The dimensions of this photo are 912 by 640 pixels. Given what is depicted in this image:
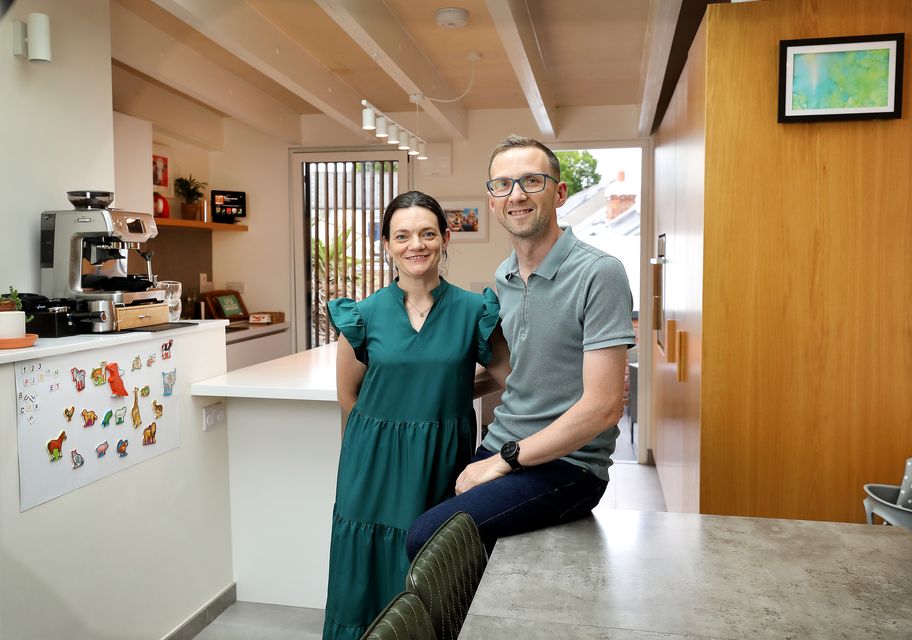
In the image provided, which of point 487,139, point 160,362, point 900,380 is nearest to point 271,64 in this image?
point 160,362

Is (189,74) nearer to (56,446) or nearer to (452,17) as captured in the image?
(452,17)

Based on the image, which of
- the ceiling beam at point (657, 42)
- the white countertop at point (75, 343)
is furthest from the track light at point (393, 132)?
the white countertop at point (75, 343)

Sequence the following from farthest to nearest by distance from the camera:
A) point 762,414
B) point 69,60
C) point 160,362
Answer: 1. point 69,60
2. point 160,362
3. point 762,414

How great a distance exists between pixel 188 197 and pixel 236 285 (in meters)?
0.90

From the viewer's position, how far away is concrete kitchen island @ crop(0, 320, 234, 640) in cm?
212

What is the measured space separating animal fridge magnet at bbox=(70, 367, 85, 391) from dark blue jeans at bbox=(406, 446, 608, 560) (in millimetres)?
1220

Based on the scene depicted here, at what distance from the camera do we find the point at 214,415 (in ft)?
10.00

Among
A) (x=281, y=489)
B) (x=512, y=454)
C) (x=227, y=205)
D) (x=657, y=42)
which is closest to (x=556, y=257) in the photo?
(x=512, y=454)

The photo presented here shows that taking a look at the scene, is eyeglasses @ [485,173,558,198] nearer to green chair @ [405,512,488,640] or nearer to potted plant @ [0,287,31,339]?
green chair @ [405,512,488,640]

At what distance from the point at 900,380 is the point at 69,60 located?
3.15 meters

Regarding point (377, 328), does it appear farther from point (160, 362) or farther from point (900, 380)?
point (900, 380)

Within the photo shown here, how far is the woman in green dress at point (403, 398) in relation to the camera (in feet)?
6.48

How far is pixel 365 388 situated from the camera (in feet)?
6.72

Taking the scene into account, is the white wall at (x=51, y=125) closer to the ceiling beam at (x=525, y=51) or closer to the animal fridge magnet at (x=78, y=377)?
the animal fridge magnet at (x=78, y=377)
